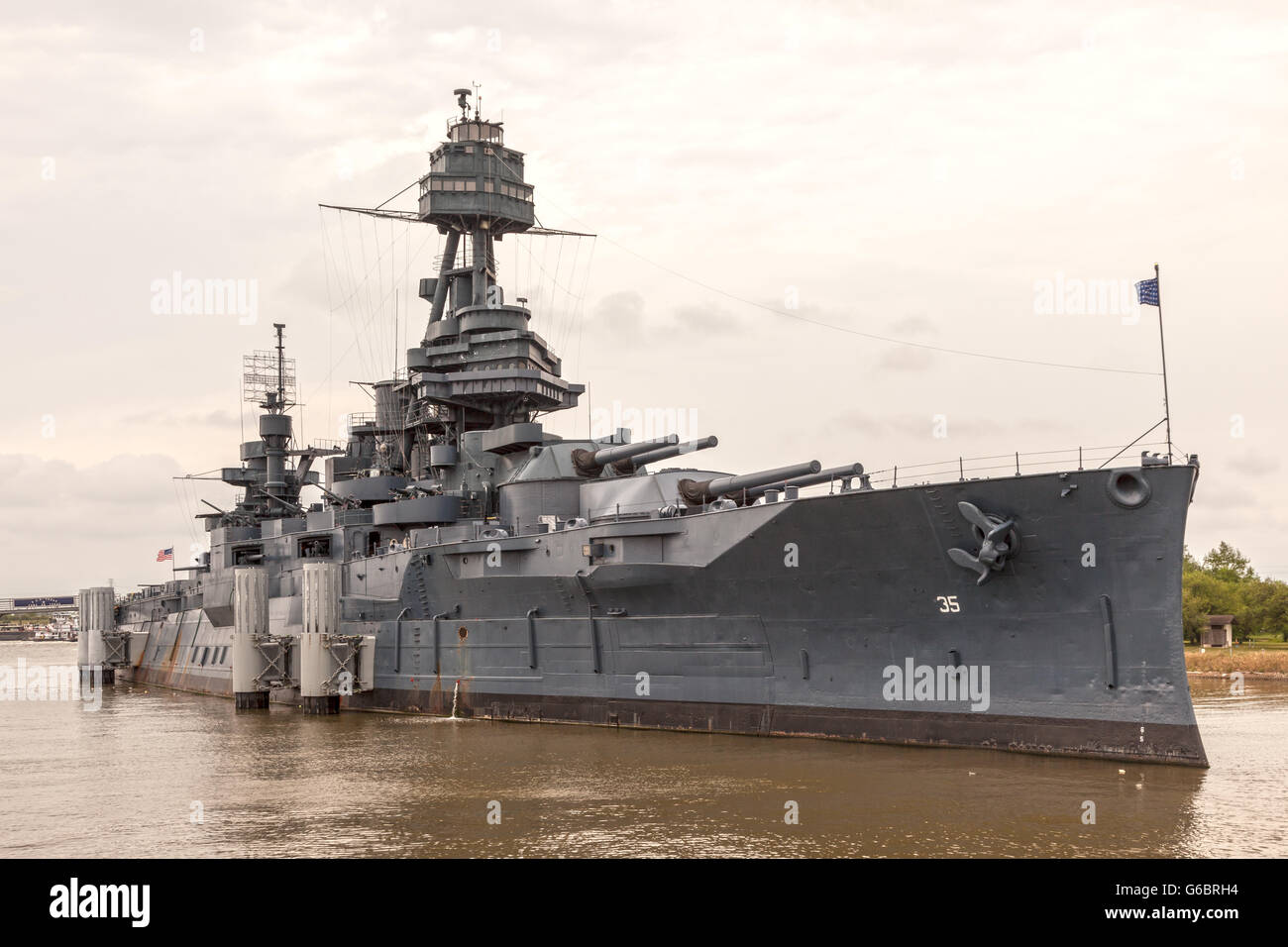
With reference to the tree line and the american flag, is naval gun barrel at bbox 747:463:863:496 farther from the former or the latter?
the tree line

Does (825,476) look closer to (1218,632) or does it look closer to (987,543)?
(987,543)

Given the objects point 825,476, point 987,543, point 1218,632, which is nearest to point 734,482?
point 825,476

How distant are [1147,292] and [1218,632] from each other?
3510 cm

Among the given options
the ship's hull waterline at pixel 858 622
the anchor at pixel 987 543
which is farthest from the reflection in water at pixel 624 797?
the anchor at pixel 987 543

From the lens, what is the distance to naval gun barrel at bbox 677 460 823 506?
20.2 meters

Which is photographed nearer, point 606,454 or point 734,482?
point 734,482

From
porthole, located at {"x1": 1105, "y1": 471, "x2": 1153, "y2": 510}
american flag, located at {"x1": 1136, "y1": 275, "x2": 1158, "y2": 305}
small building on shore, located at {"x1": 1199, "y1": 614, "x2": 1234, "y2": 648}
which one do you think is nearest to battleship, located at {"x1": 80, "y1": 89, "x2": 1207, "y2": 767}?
porthole, located at {"x1": 1105, "y1": 471, "x2": 1153, "y2": 510}

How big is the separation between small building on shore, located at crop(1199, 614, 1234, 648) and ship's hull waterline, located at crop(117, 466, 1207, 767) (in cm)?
3283

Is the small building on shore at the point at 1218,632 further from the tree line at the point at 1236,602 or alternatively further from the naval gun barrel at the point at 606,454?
the naval gun barrel at the point at 606,454

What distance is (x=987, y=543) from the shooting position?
1720cm

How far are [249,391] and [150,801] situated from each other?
94.6ft

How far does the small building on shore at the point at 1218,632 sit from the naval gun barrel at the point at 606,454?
32.2 m

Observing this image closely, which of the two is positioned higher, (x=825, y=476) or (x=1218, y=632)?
(x=825, y=476)
